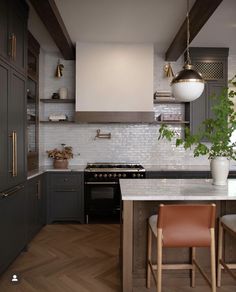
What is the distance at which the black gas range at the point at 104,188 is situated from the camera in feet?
14.5

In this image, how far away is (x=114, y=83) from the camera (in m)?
4.66

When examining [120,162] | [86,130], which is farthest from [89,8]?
[120,162]

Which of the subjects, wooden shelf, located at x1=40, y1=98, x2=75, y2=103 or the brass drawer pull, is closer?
the brass drawer pull

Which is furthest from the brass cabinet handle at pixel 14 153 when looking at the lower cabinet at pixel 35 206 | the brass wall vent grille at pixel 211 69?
the brass wall vent grille at pixel 211 69

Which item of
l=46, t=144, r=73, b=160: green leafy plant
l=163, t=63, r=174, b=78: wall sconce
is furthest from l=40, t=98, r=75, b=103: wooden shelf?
l=163, t=63, r=174, b=78: wall sconce

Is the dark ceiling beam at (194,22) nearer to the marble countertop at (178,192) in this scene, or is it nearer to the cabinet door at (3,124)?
the marble countertop at (178,192)

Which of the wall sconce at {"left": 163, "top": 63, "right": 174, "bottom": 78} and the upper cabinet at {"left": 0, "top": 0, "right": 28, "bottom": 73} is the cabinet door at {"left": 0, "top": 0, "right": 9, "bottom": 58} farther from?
the wall sconce at {"left": 163, "top": 63, "right": 174, "bottom": 78}

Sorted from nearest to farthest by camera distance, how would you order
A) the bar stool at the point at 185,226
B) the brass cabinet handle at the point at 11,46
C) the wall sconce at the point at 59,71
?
the bar stool at the point at 185,226
the brass cabinet handle at the point at 11,46
the wall sconce at the point at 59,71

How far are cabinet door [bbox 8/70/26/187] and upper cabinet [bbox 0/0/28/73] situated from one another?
0.57 ft

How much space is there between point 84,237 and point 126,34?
10.2ft

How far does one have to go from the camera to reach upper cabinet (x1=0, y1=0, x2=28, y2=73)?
263cm

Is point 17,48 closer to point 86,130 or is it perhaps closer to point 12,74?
point 12,74

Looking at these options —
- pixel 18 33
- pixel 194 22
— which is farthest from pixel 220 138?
pixel 18 33

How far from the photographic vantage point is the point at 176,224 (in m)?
2.05
